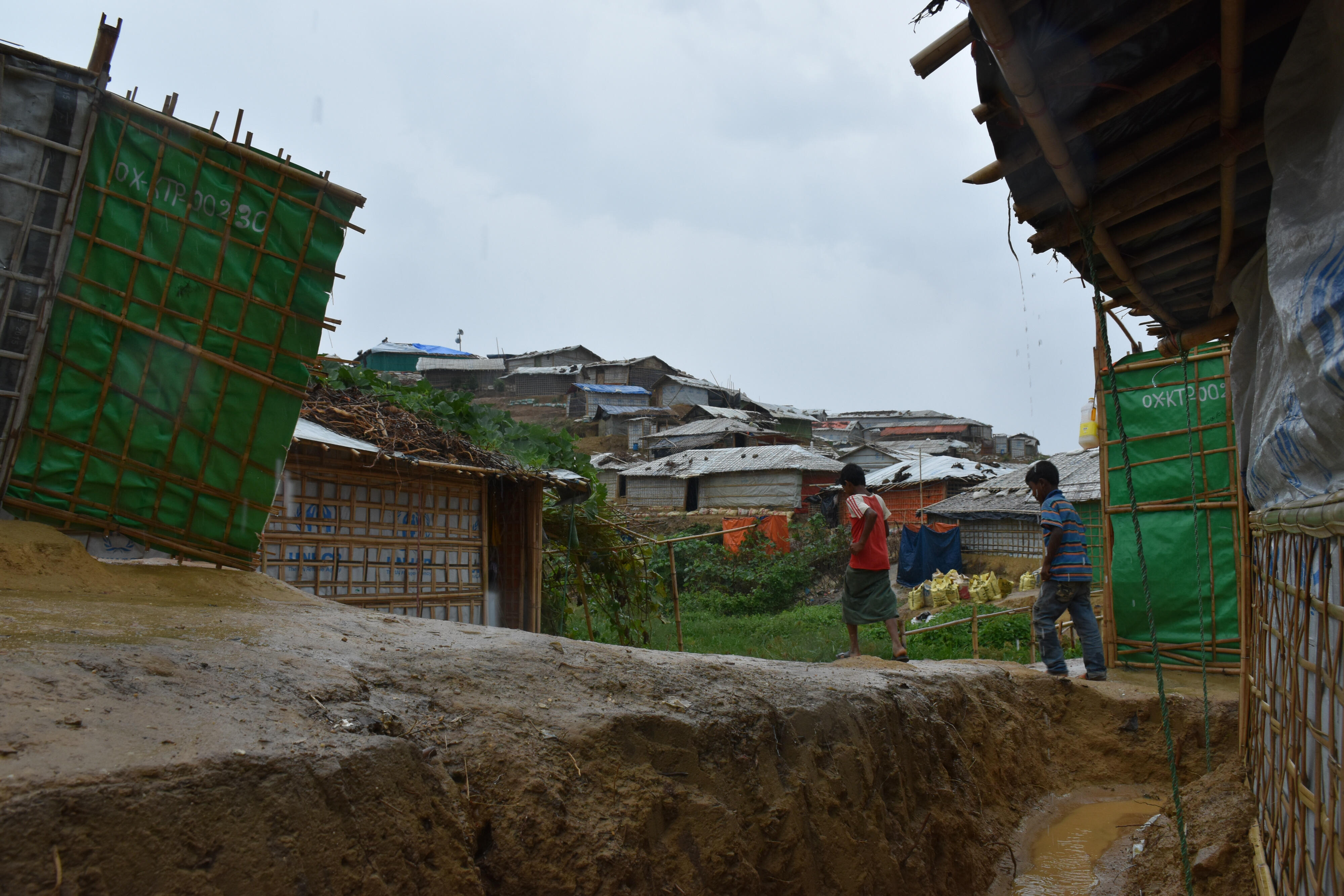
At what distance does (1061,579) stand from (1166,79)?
5.02 m

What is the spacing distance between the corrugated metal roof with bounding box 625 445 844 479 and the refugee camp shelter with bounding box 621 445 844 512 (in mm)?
24

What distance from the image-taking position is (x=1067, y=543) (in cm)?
673

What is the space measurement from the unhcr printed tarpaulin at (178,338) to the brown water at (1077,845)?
16.6 feet

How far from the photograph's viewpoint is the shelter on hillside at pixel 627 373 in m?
44.8

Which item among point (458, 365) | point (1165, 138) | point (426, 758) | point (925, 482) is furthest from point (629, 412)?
point (426, 758)

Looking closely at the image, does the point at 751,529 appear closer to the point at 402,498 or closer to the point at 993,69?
the point at 402,498

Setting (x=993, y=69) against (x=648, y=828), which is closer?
(x=993, y=69)

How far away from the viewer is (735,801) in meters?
3.35

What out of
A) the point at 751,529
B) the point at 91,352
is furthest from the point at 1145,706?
the point at 751,529

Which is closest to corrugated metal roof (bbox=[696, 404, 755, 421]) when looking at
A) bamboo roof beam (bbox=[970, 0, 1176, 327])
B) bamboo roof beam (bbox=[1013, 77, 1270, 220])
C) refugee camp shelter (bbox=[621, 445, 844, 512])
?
refugee camp shelter (bbox=[621, 445, 844, 512])

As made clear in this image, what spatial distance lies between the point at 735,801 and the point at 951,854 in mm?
1990

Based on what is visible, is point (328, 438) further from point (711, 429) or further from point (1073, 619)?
point (711, 429)

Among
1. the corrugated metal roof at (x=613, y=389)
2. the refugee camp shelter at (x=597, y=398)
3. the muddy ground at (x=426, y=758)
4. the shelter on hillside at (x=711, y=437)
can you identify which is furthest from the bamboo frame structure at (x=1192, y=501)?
the corrugated metal roof at (x=613, y=389)

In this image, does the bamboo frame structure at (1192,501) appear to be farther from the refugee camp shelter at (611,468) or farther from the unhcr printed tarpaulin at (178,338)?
the refugee camp shelter at (611,468)
